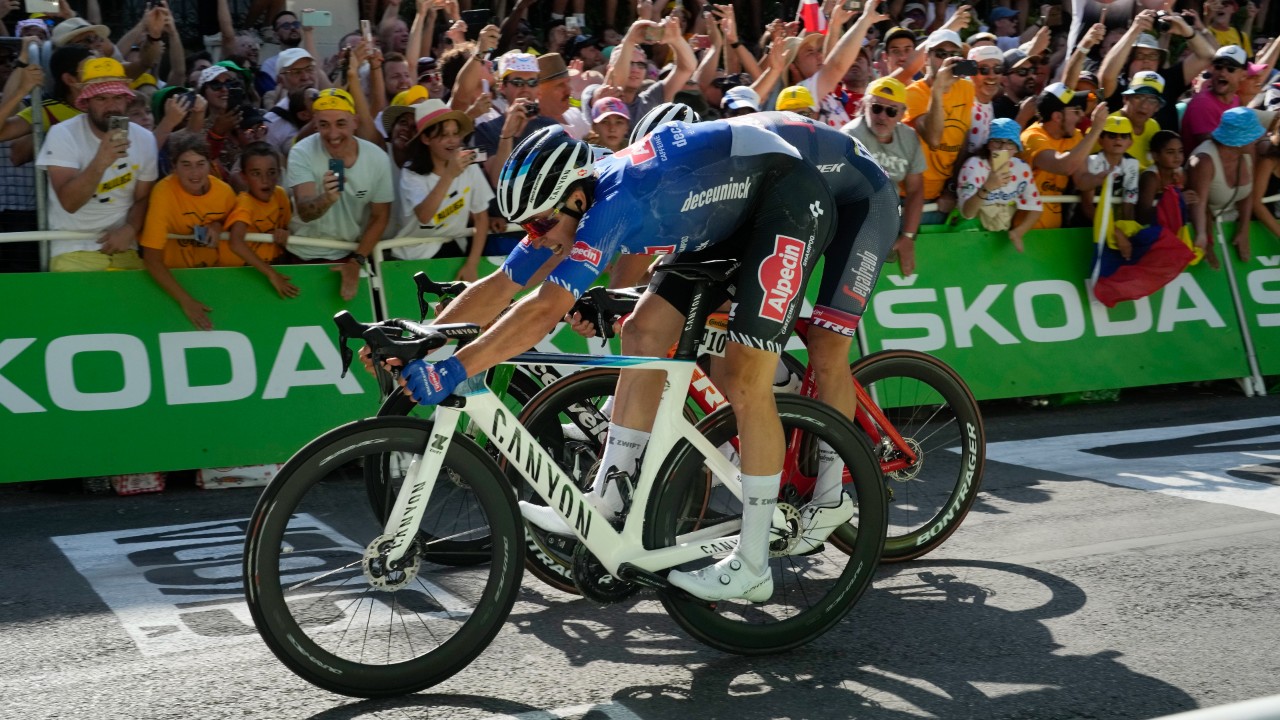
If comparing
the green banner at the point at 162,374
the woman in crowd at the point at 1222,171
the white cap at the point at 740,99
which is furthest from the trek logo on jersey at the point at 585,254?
the woman in crowd at the point at 1222,171

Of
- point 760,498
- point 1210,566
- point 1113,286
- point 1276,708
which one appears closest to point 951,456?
point 1210,566

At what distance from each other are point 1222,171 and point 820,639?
6.76 metres

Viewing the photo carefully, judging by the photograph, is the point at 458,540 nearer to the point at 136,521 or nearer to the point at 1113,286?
the point at 136,521

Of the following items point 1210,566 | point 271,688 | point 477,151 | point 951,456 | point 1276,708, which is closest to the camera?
point 1276,708

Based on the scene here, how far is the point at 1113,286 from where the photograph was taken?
30.7 feet

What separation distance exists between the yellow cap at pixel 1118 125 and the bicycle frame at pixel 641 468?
19.8ft

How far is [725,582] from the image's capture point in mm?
4375

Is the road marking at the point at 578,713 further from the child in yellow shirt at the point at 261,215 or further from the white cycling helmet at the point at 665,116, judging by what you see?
the child in yellow shirt at the point at 261,215

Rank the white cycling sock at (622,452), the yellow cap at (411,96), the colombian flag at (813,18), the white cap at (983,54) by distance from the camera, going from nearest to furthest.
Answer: the white cycling sock at (622,452) → the yellow cap at (411,96) → the white cap at (983,54) → the colombian flag at (813,18)

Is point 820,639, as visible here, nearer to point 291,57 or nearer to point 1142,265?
point 1142,265

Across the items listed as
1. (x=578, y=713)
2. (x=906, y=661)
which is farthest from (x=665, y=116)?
(x=578, y=713)

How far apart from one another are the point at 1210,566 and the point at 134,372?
547cm

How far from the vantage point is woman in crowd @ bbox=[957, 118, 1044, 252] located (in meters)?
9.01

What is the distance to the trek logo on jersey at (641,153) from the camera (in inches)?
170
